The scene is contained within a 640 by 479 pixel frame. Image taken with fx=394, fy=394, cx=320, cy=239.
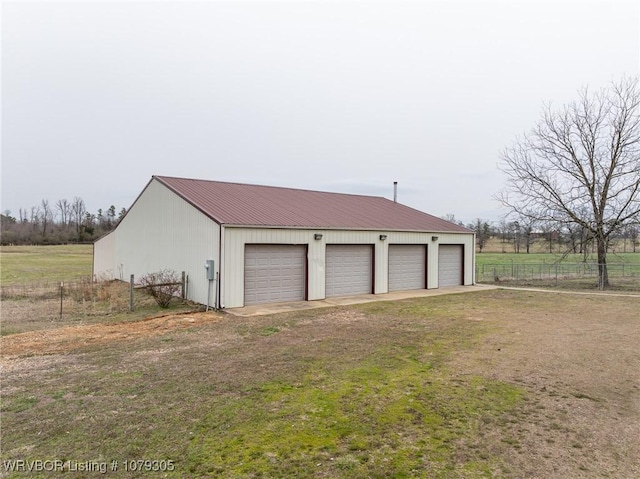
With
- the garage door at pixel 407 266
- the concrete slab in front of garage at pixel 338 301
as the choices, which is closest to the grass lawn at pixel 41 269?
the concrete slab in front of garage at pixel 338 301

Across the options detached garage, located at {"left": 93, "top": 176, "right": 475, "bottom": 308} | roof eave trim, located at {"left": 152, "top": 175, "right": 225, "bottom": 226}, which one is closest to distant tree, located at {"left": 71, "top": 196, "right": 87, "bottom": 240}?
detached garage, located at {"left": 93, "top": 176, "right": 475, "bottom": 308}

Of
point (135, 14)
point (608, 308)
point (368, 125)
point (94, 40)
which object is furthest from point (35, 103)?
point (608, 308)

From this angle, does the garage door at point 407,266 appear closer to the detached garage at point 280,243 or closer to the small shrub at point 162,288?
the detached garage at point 280,243

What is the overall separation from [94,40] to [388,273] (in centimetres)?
1383

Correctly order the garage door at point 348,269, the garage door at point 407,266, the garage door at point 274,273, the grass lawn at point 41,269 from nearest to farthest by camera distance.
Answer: the garage door at point 274,273
the garage door at point 348,269
the garage door at point 407,266
the grass lawn at point 41,269

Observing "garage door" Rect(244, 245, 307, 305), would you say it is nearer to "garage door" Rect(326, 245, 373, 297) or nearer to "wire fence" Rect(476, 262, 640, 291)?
"garage door" Rect(326, 245, 373, 297)

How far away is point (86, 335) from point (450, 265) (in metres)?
16.1

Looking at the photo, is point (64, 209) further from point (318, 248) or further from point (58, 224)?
point (318, 248)

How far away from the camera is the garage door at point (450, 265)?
1923 cm

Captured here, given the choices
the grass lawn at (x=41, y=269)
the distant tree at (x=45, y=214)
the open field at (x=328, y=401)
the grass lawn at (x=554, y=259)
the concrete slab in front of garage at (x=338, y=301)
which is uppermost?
the distant tree at (x=45, y=214)

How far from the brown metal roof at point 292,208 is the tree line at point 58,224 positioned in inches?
1852

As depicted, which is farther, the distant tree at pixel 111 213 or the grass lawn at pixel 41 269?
the distant tree at pixel 111 213

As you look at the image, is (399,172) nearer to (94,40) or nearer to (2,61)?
(94,40)

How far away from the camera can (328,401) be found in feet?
16.3
